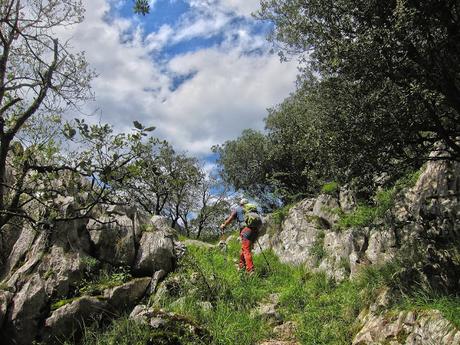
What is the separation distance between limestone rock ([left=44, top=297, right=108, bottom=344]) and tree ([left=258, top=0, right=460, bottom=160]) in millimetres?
8039

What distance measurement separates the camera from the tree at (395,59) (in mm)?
8961

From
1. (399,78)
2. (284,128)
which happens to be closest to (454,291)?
(399,78)

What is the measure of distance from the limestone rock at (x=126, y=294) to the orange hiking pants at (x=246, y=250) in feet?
12.4

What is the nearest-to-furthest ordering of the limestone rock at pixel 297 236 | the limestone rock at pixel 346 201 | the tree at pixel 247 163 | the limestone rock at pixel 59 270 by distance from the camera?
the limestone rock at pixel 59 270
the limestone rock at pixel 297 236
the limestone rock at pixel 346 201
the tree at pixel 247 163

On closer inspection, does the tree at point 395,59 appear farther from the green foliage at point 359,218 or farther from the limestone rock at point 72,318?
the limestone rock at point 72,318

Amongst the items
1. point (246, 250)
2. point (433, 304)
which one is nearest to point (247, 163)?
point (246, 250)

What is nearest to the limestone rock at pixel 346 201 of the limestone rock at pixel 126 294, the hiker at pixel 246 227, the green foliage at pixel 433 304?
the hiker at pixel 246 227

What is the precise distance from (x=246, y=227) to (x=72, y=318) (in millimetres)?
6993

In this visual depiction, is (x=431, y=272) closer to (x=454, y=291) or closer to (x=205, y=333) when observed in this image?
(x=454, y=291)

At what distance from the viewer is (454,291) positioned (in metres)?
8.31

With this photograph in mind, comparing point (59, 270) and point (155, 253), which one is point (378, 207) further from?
point (59, 270)

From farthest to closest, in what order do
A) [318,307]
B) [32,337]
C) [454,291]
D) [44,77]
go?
[318,307], [32,337], [454,291], [44,77]

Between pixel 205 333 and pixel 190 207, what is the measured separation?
3151cm

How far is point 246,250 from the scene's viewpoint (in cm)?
1485
